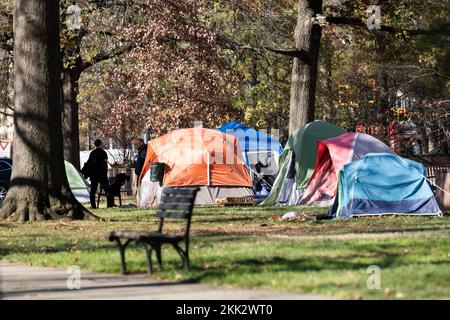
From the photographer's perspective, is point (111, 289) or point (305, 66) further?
point (305, 66)

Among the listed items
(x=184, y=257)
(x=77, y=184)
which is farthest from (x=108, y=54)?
(x=184, y=257)

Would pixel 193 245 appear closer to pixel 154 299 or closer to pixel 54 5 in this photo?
pixel 154 299

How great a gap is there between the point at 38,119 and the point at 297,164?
→ 33.9ft

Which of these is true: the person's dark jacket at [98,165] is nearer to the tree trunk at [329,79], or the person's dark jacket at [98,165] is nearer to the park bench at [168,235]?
the park bench at [168,235]

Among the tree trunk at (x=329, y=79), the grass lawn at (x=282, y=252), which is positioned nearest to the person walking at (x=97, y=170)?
the grass lawn at (x=282, y=252)

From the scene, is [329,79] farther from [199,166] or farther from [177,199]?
[177,199]

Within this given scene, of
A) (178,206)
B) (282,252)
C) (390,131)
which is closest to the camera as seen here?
(178,206)

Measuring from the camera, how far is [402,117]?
53438 millimetres

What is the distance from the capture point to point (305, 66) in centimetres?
3394

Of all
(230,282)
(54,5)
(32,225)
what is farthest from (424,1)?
(230,282)

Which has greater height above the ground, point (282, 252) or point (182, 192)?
point (182, 192)
